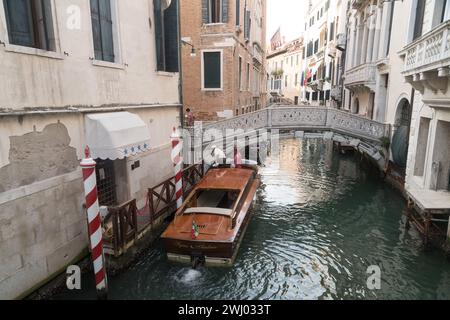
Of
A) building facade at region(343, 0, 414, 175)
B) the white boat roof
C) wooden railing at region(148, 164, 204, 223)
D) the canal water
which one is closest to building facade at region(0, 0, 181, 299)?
wooden railing at region(148, 164, 204, 223)

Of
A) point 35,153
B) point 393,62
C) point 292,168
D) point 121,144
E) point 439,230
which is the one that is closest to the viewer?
point 35,153

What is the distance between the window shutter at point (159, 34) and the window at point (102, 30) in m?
1.93

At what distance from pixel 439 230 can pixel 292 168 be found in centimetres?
932

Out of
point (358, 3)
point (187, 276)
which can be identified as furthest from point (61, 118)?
point (358, 3)

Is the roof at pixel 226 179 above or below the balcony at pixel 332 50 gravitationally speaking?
below

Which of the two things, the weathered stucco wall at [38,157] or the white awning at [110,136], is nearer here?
the weathered stucco wall at [38,157]

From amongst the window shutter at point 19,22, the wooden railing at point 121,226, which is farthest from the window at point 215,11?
the wooden railing at point 121,226

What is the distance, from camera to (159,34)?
9398 millimetres

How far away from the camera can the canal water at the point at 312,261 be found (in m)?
6.57

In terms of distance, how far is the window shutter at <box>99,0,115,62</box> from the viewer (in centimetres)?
731

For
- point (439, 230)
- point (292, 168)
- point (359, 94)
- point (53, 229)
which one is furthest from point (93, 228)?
point (359, 94)

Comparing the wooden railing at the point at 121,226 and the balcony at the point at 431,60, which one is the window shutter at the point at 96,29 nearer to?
the wooden railing at the point at 121,226
